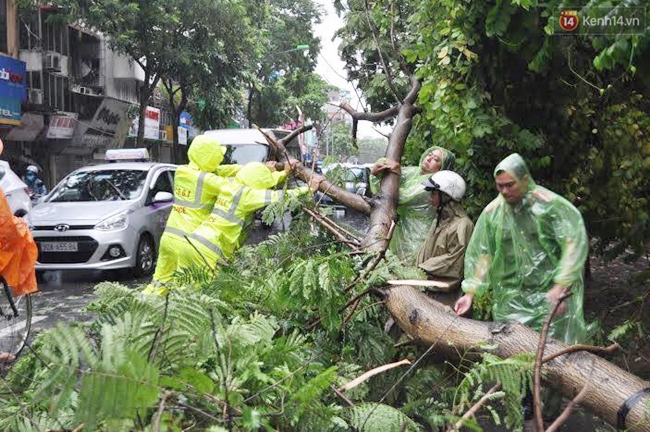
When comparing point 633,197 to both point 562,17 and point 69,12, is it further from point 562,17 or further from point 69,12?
point 69,12

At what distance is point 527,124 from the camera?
4.78 m

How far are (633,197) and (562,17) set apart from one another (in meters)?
3.14

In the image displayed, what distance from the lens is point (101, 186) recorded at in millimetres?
8906

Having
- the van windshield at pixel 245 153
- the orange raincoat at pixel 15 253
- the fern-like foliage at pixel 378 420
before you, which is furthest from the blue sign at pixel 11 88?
the fern-like foliage at pixel 378 420

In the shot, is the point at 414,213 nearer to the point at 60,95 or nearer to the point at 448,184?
the point at 448,184

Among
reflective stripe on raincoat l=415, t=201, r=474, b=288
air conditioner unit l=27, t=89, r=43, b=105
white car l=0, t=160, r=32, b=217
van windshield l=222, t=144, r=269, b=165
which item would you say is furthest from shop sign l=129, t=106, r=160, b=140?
reflective stripe on raincoat l=415, t=201, r=474, b=288

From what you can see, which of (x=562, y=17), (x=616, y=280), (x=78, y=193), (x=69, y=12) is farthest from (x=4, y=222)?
(x=69, y=12)

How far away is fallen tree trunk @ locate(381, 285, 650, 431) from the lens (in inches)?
82.9

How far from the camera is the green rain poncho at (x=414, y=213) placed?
436 cm

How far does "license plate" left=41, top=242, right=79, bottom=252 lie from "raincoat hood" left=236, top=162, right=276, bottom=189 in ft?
14.6

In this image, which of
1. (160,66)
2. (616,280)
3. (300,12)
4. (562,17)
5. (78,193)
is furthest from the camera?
(300,12)

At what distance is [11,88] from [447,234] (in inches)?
610

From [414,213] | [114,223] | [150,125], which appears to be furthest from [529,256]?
[150,125]

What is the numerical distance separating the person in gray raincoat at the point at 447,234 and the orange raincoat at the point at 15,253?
8.82 ft
